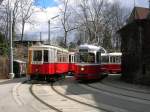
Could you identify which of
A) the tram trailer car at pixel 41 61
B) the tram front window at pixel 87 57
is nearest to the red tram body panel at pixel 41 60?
the tram trailer car at pixel 41 61

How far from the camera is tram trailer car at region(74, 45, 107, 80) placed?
33812 mm

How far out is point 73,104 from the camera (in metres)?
19.4

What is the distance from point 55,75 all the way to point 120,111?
64.5ft

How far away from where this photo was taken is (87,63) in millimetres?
34000

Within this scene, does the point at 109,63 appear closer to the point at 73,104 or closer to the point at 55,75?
the point at 55,75

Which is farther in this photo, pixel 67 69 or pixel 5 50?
pixel 5 50

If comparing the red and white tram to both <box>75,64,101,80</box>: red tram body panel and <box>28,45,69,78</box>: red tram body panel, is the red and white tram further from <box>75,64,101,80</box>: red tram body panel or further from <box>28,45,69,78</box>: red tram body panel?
<box>28,45,69,78</box>: red tram body panel

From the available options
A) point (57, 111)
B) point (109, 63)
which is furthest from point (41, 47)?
point (109, 63)

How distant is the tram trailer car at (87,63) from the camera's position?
1331 inches

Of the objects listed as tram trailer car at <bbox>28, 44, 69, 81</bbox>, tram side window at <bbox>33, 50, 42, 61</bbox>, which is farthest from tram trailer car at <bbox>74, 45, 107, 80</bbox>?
tram side window at <bbox>33, 50, 42, 61</bbox>

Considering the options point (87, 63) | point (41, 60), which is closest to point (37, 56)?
point (41, 60)

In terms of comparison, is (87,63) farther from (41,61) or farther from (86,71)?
(41,61)

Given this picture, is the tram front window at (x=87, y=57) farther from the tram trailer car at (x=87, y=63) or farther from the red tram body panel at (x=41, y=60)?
the red tram body panel at (x=41, y=60)

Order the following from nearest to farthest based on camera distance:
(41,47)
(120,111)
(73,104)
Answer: (120,111)
(73,104)
(41,47)
